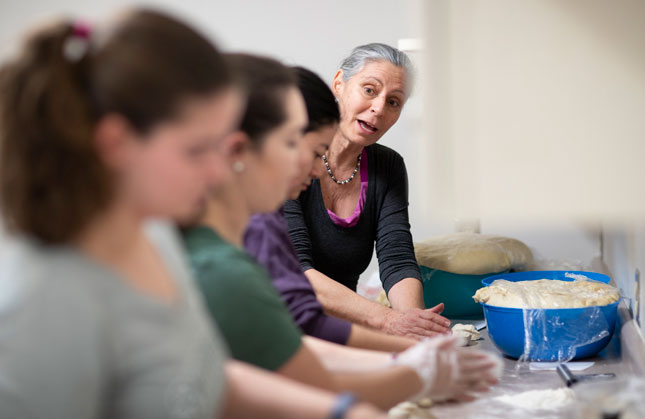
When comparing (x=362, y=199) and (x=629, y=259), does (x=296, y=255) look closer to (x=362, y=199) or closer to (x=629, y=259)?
(x=362, y=199)

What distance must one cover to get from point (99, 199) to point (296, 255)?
0.72 meters

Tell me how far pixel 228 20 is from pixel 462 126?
10.3 feet

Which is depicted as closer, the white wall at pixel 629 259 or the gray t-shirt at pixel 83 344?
the gray t-shirt at pixel 83 344

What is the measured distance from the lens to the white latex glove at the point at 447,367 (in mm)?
1205

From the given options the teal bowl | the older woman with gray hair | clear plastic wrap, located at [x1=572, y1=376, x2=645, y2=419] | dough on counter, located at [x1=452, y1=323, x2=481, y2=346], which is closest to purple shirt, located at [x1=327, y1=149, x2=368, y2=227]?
the older woman with gray hair

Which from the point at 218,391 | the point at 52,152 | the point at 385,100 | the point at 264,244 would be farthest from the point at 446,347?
the point at 385,100

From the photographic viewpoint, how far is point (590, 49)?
2.28ft

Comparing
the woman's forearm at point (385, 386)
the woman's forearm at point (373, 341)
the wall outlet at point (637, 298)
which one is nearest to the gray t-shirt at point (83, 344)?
the woman's forearm at point (385, 386)

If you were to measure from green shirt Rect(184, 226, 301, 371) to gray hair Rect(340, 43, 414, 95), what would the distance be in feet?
3.98

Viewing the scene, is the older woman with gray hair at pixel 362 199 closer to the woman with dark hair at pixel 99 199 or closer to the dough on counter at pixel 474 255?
the dough on counter at pixel 474 255

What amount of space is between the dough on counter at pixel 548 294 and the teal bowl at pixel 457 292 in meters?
0.38

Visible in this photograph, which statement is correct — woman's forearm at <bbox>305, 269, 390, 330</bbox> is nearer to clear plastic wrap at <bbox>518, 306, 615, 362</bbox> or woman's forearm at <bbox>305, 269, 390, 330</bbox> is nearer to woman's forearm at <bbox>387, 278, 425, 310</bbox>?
woman's forearm at <bbox>387, 278, 425, 310</bbox>

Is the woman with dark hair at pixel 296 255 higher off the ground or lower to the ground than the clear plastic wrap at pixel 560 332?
higher

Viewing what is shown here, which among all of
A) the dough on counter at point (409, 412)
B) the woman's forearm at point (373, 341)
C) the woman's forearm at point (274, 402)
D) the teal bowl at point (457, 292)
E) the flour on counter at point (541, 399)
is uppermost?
the woman's forearm at point (274, 402)
